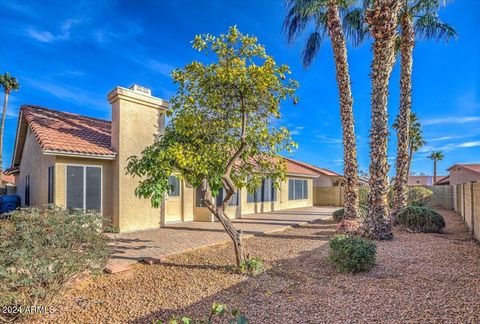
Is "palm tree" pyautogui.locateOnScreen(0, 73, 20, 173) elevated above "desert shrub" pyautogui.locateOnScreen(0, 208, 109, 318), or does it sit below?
above

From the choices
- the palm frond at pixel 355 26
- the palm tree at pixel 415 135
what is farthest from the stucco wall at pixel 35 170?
the palm tree at pixel 415 135

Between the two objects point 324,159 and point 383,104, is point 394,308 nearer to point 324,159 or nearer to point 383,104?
point 383,104

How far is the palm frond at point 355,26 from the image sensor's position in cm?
1549

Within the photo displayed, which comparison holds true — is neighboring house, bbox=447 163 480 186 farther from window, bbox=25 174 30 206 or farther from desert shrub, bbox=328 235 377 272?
window, bbox=25 174 30 206

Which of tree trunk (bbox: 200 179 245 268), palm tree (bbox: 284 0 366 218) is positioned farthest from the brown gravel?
palm tree (bbox: 284 0 366 218)

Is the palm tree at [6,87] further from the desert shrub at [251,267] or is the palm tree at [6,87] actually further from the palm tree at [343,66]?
the desert shrub at [251,267]

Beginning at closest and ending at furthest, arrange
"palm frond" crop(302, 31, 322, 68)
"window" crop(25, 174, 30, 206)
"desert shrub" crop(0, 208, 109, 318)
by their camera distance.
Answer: "desert shrub" crop(0, 208, 109, 318) → "window" crop(25, 174, 30, 206) → "palm frond" crop(302, 31, 322, 68)

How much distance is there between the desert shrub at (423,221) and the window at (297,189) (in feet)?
42.4

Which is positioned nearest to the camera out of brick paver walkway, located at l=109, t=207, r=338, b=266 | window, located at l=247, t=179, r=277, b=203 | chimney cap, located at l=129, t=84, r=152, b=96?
brick paver walkway, located at l=109, t=207, r=338, b=266

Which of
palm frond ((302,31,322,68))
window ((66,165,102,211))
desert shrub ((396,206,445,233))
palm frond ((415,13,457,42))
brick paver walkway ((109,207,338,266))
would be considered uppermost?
palm frond ((415,13,457,42))

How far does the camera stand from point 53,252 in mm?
5160

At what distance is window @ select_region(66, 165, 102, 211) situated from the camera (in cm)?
1130

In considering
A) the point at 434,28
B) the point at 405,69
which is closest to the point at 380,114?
the point at 405,69

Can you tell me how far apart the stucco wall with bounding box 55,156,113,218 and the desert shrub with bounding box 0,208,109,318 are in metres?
5.54
